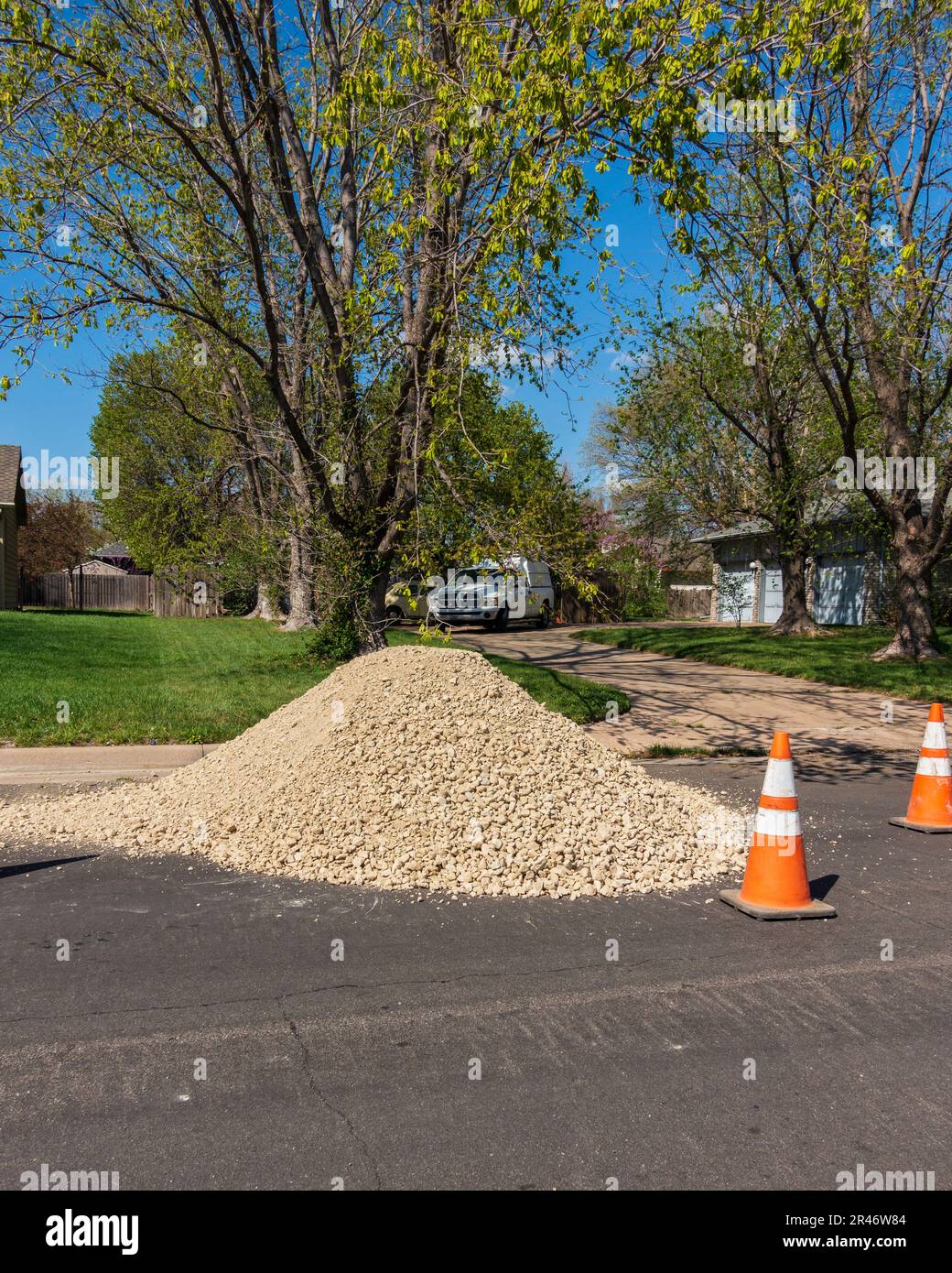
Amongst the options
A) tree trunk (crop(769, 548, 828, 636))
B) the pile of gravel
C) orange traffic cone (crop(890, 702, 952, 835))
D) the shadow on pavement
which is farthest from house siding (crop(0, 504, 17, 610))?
orange traffic cone (crop(890, 702, 952, 835))

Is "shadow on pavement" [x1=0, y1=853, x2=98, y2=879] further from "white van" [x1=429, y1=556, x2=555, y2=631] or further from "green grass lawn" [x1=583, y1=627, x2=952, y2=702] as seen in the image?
"white van" [x1=429, y1=556, x2=555, y2=631]

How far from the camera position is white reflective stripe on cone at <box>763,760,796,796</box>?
17.3 ft

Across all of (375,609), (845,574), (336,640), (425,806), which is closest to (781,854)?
(425,806)

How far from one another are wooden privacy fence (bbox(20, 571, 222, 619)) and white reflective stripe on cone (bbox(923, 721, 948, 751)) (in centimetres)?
3158

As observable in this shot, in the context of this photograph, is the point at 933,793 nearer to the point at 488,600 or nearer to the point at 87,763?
the point at 87,763

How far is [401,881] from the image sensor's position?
575cm

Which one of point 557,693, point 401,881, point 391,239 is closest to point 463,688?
point 401,881

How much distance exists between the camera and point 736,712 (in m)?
13.0

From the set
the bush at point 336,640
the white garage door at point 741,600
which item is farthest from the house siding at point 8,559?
the white garage door at point 741,600

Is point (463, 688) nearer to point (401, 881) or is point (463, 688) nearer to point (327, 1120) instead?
point (401, 881)

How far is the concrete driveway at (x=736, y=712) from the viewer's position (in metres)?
11.1

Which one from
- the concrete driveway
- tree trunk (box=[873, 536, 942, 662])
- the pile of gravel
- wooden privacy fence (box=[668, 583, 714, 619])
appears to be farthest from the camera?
wooden privacy fence (box=[668, 583, 714, 619])

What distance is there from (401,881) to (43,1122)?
2846 mm

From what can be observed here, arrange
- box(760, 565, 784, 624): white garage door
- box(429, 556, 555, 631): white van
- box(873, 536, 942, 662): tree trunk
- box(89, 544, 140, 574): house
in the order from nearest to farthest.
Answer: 1. box(873, 536, 942, 662): tree trunk
2. box(429, 556, 555, 631): white van
3. box(760, 565, 784, 624): white garage door
4. box(89, 544, 140, 574): house
